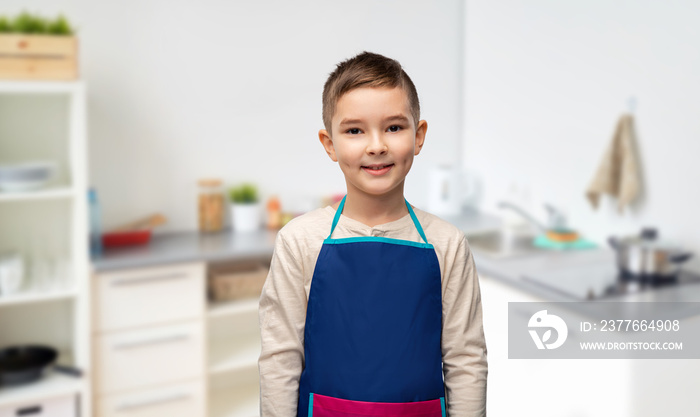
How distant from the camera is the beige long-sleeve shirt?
0.87m

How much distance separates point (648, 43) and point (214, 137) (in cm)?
173

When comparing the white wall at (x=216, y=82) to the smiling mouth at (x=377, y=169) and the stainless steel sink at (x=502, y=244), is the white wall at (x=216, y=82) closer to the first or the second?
the stainless steel sink at (x=502, y=244)

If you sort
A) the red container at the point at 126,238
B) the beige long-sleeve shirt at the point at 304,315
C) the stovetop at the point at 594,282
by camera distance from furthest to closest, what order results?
the red container at the point at 126,238
the stovetop at the point at 594,282
the beige long-sleeve shirt at the point at 304,315

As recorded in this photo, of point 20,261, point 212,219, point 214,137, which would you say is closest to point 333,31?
point 214,137

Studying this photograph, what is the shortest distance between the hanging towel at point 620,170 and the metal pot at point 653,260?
30cm

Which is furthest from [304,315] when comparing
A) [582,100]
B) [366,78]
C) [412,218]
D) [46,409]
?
[582,100]

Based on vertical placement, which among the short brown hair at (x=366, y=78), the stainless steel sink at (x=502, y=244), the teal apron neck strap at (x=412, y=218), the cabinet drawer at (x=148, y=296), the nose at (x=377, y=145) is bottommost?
the cabinet drawer at (x=148, y=296)

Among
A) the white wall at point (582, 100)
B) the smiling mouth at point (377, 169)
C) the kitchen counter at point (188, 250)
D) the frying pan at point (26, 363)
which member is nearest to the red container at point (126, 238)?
the kitchen counter at point (188, 250)

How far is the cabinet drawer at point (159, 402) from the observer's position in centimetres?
229

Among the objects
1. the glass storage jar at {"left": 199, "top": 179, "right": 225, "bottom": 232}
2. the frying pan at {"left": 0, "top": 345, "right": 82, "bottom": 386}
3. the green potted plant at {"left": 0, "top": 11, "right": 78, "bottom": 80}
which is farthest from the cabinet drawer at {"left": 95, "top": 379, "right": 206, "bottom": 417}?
the green potted plant at {"left": 0, "top": 11, "right": 78, "bottom": 80}

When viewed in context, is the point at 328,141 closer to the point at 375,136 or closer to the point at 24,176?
the point at 375,136

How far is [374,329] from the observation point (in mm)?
843

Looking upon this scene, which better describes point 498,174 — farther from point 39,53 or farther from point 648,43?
point 39,53

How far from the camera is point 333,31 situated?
2.93 meters
